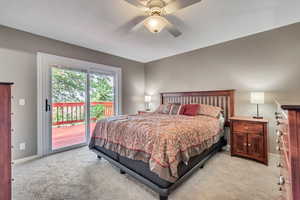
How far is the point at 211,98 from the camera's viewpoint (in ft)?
12.1

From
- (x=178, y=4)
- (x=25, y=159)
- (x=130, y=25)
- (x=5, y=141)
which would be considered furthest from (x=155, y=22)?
(x=25, y=159)

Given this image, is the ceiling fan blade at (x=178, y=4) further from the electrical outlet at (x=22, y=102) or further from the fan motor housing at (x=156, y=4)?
the electrical outlet at (x=22, y=102)

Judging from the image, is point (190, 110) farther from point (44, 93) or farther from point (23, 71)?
point (23, 71)

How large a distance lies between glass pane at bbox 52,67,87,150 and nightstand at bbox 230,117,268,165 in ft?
11.6

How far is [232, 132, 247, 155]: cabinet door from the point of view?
9.02 feet

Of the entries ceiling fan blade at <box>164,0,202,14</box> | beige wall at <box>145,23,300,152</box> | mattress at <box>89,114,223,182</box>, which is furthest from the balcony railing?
ceiling fan blade at <box>164,0,202,14</box>

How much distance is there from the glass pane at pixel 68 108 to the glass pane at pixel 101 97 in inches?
9.2

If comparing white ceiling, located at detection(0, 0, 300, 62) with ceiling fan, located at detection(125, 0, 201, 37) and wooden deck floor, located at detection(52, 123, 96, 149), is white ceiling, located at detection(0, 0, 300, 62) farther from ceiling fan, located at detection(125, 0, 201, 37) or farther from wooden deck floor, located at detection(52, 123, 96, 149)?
wooden deck floor, located at detection(52, 123, 96, 149)

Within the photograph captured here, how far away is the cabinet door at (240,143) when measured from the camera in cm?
275

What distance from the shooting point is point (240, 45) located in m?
3.22

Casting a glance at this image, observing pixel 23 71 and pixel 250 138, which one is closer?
pixel 250 138

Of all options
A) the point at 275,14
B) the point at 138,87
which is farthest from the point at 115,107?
the point at 275,14

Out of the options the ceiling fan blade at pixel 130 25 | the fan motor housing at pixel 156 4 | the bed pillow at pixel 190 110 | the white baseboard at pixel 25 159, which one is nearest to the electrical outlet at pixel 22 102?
the white baseboard at pixel 25 159

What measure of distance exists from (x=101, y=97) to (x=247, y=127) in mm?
3603
